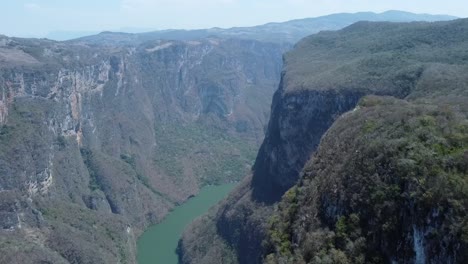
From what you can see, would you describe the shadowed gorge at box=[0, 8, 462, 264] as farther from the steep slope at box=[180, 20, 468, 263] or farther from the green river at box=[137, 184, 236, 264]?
the green river at box=[137, 184, 236, 264]

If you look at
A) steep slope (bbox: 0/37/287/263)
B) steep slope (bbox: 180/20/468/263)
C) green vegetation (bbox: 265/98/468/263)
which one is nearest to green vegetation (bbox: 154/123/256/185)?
steep slope (bbox: 0/37/287/263)

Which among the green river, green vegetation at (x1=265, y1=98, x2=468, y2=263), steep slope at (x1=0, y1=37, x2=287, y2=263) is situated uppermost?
green vegetation at (x1=265, y1=98, x2=468, y2=263)

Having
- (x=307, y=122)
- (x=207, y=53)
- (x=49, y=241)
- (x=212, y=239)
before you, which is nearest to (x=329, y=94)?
(x=307, y=122)

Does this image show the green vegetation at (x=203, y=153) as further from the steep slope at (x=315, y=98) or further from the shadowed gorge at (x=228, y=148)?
the steep slope at (x=315, y=98)

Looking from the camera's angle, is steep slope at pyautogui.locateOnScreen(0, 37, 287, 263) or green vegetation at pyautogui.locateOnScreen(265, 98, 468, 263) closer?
green vegetation at pyautogui.locateOnScreen(265, 98, 468, 263)

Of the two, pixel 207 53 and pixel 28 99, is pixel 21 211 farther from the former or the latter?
pixel 207 53

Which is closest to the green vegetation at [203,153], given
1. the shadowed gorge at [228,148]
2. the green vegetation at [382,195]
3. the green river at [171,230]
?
the shadowed gorge at [228,148]
